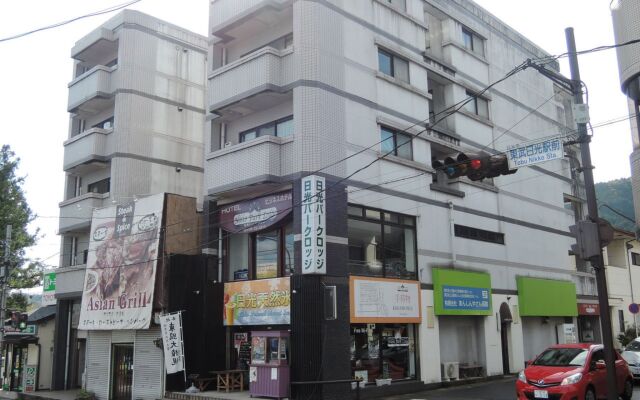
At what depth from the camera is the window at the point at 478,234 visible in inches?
1017

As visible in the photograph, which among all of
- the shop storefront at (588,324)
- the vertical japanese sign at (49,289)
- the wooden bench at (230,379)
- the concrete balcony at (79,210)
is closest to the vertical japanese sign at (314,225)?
the wooden bench at (230,379)

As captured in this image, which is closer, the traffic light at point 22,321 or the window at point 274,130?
the window at point 274,130

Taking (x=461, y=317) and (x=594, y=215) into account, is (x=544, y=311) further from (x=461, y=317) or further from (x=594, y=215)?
(x=594, y=215)

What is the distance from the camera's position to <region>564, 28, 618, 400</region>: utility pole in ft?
37.7

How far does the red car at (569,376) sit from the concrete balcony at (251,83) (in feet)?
39.5

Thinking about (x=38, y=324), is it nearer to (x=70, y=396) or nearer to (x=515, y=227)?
(x=70, y=396)

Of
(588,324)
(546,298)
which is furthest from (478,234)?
(588,324)

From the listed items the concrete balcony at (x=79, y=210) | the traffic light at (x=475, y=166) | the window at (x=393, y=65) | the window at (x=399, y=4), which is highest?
the window at (x=399, y=4)

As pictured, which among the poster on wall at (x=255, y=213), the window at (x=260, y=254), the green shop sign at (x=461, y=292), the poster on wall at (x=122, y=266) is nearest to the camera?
the poster on wall at (x=255, y=213)

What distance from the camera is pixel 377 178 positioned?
2205 cm

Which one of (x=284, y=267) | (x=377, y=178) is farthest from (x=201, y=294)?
(x=377, y=178)

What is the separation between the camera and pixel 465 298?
81.3 ft

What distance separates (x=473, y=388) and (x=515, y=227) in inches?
380

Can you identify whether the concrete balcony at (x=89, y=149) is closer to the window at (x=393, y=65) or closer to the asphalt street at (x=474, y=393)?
the window at (x=393, y=65)
